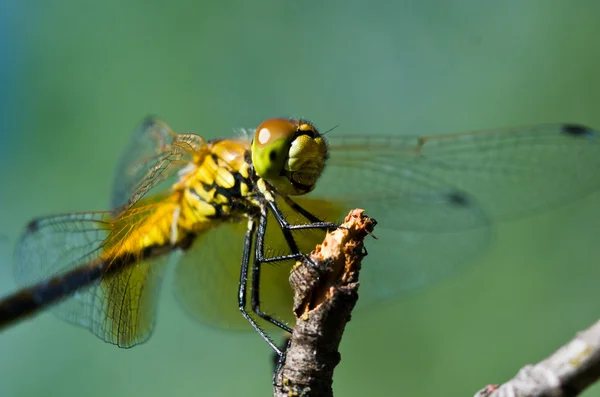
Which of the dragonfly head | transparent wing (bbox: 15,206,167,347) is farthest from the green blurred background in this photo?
the dragonfly head

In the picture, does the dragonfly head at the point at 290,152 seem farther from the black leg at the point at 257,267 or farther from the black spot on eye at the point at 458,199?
the black spot on eye at the point at 458,199

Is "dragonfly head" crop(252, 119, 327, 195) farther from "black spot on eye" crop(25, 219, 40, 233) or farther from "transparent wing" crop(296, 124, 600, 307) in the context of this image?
"black spot on eye" crop(25, 219, 40, 233)

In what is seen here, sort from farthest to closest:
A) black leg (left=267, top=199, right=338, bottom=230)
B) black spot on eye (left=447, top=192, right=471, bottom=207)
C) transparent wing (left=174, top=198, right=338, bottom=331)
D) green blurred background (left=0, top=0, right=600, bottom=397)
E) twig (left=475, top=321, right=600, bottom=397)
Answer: green blurred background (left=0, top=0, right=600, bottom=397), black spot on eye (left=447, top=192, right=471, bottom=207), transparent wing (left=174, top=198, right=338, bottom=331), black leg (left=267, top=199, right=338, bottom=230), twig (left=475, top=321, right=600, bottom=397)

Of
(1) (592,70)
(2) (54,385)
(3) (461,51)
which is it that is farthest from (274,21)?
(2) (54,385)

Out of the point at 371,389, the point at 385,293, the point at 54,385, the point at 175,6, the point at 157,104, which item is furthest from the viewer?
the point at 175,6

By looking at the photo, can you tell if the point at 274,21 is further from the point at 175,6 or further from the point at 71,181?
the point at 71,181

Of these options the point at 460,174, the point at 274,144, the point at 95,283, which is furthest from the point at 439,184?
the point at 95,283

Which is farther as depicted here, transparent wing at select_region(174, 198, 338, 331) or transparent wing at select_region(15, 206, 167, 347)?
transparent wing at select_region(174, 198, 338, 331)

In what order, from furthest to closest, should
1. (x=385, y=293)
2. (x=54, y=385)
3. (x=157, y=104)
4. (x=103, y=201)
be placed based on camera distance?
(x=157, y=104) < (x=103, y=201) < (x=54, y=385) < (x=385, y=293)
